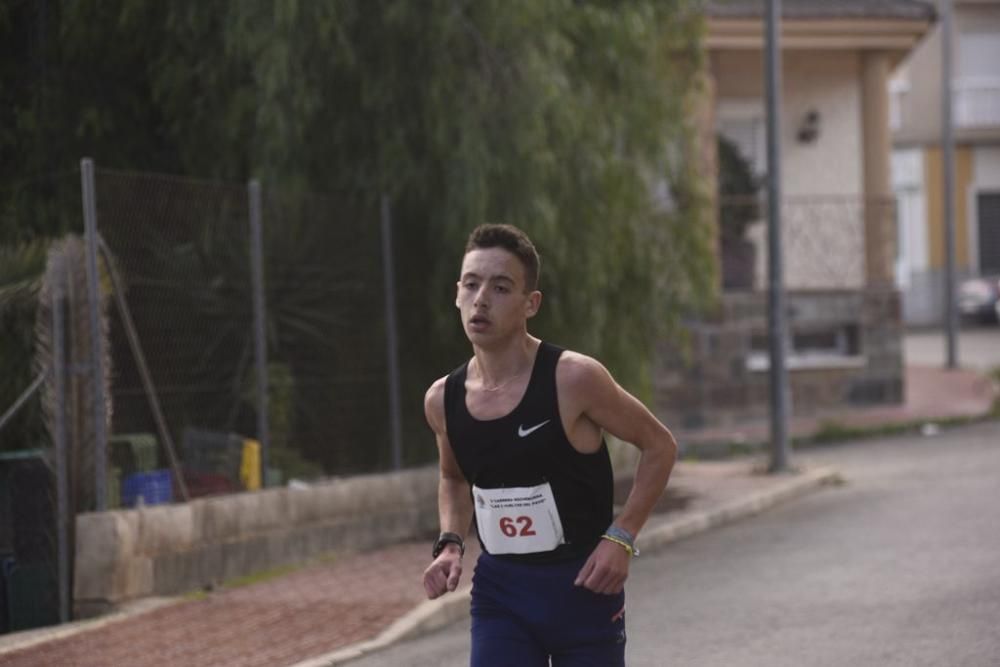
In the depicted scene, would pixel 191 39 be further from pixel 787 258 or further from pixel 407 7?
pixel 787 258

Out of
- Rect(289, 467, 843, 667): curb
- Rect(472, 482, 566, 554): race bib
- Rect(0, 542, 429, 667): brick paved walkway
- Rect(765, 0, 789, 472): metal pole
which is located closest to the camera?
Rect(472, 482, 566, 554): race bib

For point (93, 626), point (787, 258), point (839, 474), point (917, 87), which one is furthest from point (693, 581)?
point (917, 87)

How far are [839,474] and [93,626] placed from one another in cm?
969

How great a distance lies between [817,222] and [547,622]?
2151cm

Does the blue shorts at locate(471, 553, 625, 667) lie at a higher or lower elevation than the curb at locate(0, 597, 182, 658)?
higher

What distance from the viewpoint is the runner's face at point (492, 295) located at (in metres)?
5.04

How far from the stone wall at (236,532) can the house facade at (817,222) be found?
10349mm

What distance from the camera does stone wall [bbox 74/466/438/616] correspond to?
1073cm

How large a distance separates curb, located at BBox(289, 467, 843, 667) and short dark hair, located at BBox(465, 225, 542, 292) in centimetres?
146

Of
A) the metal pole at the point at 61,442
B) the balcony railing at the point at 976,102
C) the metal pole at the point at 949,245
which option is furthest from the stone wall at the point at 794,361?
the balcony railing at the point at 976,102

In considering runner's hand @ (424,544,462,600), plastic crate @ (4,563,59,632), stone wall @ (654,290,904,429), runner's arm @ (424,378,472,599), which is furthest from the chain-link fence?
stone wall @ (654,290,904,429)

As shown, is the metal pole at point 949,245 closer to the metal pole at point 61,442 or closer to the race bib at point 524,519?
the metal pole at point 61,442

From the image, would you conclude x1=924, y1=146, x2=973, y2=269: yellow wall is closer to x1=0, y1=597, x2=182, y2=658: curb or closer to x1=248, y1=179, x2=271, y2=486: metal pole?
x1=248, y1=179, x2=271, y2=486: metal pole

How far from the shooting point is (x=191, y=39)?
1449 cm
